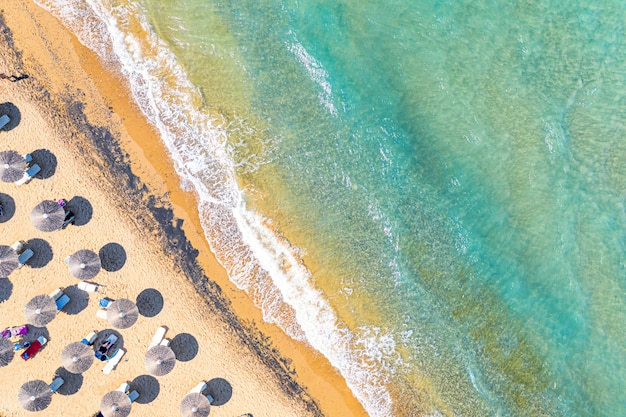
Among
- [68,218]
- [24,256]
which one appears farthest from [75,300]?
[68,218]

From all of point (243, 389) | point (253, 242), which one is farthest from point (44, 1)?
point (243, 389)

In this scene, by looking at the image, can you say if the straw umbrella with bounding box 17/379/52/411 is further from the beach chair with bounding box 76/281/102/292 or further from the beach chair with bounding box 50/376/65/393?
the beach chair with bounding box 76/281/102/292

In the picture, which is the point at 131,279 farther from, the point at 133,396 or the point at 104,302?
the point at 133,396

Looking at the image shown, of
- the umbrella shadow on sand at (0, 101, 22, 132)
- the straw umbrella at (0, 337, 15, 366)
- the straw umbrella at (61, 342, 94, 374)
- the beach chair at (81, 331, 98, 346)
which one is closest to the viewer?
the straw umbrella at (61, 342, 94, 374)

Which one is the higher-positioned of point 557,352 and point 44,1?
point 44,1

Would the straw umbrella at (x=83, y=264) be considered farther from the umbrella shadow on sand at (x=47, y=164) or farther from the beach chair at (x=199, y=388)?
the beach chair at (x=199, y=388)

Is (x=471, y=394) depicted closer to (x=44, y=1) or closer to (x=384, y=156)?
(x=384, y=156)

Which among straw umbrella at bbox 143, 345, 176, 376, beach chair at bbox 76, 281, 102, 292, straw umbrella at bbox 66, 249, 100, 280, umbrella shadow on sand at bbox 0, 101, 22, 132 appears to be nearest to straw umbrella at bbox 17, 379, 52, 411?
beach chair at bbox 76, 281, 102, 292
